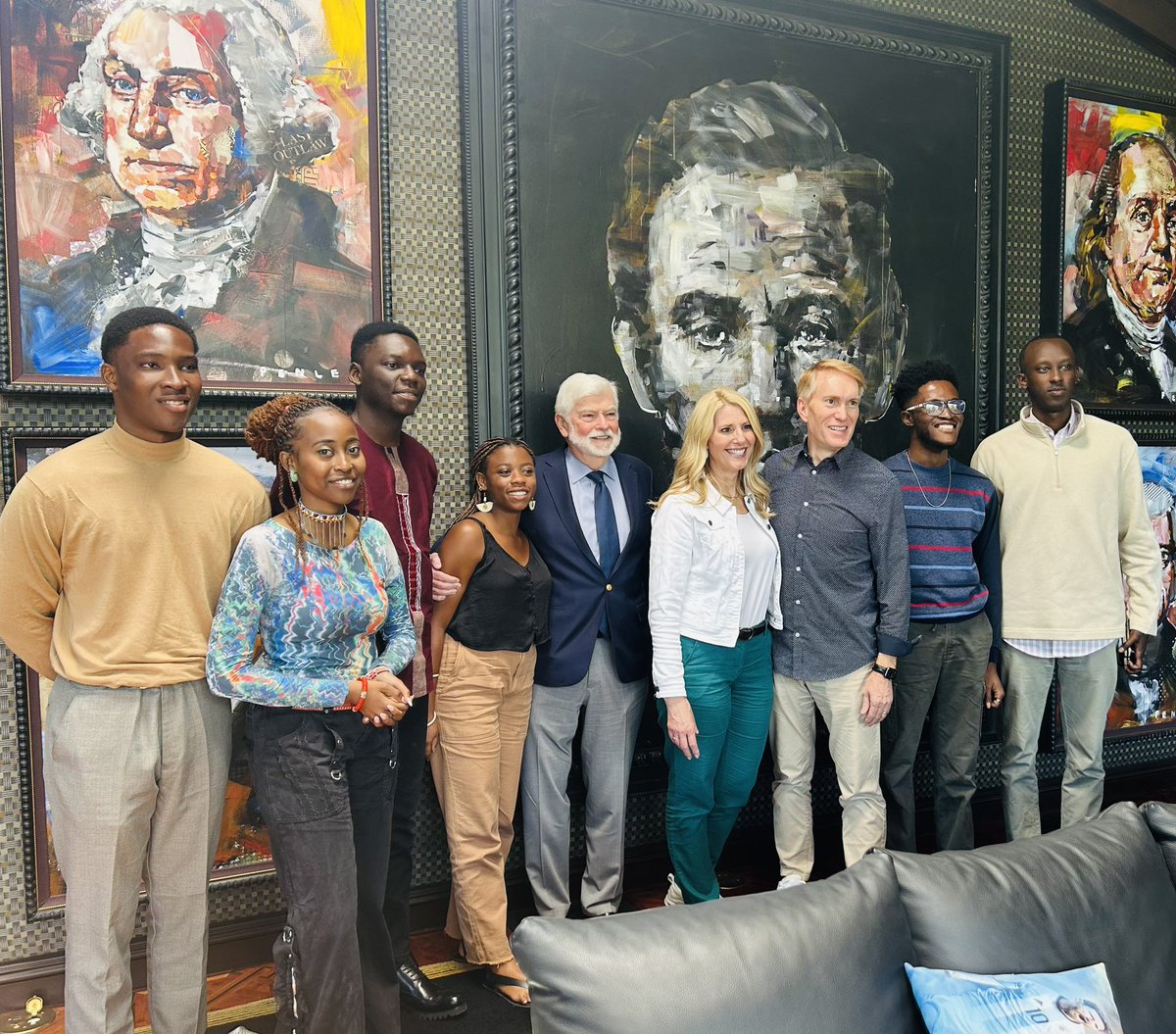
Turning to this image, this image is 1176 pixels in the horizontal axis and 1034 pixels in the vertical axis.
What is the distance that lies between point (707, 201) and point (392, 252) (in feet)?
3.95

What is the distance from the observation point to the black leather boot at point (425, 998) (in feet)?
9.23

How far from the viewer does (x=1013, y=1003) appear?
63.5 inches

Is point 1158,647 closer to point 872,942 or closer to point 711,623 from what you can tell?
point 711,623

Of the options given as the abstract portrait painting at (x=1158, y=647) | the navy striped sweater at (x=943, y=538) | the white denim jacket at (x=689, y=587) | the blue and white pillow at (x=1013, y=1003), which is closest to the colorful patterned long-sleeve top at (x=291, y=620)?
the white denim jacket at (x=689, y=587)

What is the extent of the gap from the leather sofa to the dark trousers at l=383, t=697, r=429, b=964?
1212 mm

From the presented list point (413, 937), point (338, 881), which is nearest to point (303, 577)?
point (338, 881)

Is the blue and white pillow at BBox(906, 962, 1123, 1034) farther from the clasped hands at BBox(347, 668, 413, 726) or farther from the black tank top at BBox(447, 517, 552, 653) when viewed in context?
the black tank top at BBox(447, 517, 552, 653)

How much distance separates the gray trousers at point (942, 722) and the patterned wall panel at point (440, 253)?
606mm

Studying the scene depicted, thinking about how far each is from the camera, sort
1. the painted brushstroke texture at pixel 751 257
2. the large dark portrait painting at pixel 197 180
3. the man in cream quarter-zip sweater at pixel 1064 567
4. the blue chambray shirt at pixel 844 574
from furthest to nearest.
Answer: the painted brushstroke texture at pixel 751 257 < the man in cream quarter-zip sweater at pixel 1064 567 < the blue chambray shirt at pixel 844 574 < the large dark portrait painting at pixel 197 180

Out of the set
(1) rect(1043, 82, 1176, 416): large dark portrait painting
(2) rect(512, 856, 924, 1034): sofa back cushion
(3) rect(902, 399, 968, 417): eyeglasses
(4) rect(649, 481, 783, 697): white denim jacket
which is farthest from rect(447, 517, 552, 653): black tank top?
(1) rect(1043, 82, 1176, 416): large dark portrait painting

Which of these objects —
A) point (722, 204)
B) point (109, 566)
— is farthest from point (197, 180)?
point (722, 204)

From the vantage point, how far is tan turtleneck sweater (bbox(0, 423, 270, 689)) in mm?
2182

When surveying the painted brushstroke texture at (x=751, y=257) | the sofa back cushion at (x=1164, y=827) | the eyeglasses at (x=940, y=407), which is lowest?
the sofa back cushion at (x=1164, y=827)

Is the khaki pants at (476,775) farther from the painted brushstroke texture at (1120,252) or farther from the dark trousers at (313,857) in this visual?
the painted brushstroke texture at (1120,252)
